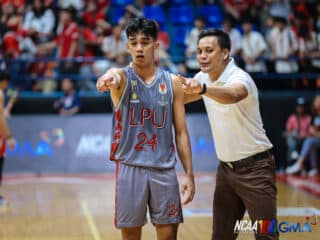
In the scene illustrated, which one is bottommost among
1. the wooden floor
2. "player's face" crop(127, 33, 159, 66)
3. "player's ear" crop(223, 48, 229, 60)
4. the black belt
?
the wooden floor

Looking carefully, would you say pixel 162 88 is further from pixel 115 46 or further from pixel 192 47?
pixel 192 47

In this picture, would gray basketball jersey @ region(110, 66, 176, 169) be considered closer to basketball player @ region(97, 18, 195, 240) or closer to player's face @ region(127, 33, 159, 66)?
basketball player @ region(97, 18, 195, 240)

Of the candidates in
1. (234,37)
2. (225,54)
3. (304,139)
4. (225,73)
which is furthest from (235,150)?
(234,37)

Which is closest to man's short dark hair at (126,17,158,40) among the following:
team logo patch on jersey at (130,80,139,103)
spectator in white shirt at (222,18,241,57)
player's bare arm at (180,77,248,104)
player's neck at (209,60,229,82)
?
team logo patch on jersey at (130,80,139,103)

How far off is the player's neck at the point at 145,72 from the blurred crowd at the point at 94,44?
10114 mm

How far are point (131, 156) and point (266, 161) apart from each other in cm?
121

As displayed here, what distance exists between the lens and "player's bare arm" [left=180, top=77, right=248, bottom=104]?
473cm

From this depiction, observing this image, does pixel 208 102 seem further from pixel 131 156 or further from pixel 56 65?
pixel 56 65

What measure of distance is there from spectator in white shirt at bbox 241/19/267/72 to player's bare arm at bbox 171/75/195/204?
10.7m

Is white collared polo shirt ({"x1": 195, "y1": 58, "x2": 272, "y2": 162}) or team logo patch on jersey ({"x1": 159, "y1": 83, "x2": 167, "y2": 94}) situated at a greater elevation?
team logo patch on jersey ({"x1": 159, "y1": 83, "x2": 167, "y2": 94})

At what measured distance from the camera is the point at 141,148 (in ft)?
17.1

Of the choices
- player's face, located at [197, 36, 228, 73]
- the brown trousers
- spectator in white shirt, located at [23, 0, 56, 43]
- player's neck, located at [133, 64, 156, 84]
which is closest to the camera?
player's neck, located at [133, 64, 156, 84]

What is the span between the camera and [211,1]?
61.5ft

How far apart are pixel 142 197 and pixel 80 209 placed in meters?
5.50
